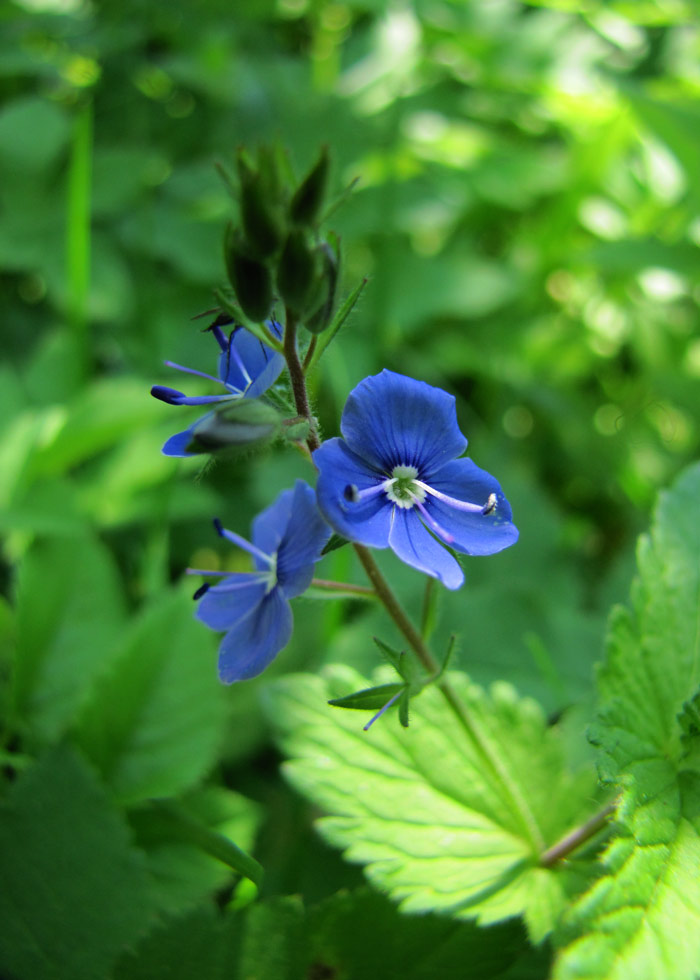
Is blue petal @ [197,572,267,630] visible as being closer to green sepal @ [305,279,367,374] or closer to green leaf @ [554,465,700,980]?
green sepal @ [305,279,367,374]

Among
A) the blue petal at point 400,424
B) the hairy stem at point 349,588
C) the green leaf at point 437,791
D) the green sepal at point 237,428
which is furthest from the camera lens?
the green leaf at point 437,791

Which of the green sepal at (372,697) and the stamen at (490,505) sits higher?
the stamen at (490,505)

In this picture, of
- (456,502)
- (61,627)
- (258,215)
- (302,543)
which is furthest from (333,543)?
(61,627)

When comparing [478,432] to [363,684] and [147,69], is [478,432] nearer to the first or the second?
[363,684]

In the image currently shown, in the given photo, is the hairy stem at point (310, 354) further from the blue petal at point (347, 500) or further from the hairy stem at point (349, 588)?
the hairy stem at point (349, 588)

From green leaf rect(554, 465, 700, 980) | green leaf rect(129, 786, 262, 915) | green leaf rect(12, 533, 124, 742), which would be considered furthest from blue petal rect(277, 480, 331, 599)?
green leaf rect(12, 533, 124, 742)

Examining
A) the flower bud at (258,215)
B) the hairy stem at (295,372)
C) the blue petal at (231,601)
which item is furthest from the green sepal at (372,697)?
the flower bud at (258,215)

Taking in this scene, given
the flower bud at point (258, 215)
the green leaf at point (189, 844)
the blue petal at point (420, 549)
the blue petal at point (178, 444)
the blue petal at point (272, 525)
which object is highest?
the flower bud at point (258, 215)
